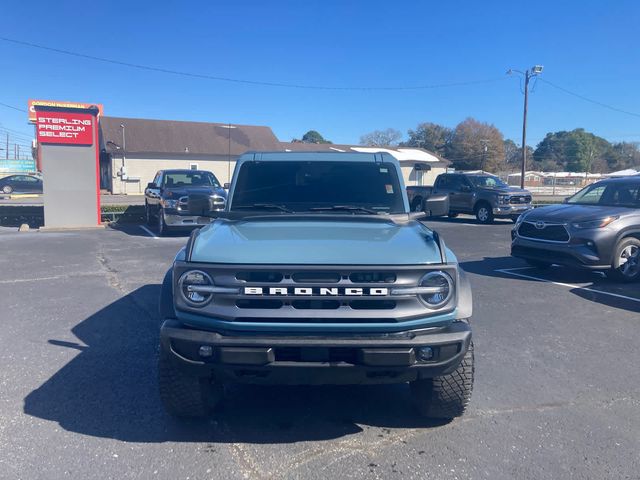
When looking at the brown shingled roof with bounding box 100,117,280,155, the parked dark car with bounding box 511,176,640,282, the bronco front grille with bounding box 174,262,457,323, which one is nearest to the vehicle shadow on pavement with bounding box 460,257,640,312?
the parked dark car with bounding box 511,176,640,282

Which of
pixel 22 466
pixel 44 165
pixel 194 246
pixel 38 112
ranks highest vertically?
pixel 38 112

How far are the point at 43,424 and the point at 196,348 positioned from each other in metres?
1.51

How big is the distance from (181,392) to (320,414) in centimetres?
105

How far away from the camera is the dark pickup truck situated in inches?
793

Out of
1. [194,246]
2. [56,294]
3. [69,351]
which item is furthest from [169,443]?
[56,294]

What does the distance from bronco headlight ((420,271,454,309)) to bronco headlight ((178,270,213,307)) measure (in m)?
1.32

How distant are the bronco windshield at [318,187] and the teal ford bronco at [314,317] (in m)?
1.17

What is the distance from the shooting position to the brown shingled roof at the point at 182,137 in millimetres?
46312

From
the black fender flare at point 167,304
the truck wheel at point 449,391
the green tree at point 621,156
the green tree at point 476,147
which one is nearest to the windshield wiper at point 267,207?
the black fender flare at point 167,304

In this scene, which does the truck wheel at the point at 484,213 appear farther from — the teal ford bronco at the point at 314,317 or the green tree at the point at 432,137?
the green tree at the point at 432,137

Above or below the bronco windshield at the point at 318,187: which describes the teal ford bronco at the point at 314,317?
below

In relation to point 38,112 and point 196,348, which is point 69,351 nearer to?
point 196,348

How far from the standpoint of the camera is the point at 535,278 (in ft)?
30.7

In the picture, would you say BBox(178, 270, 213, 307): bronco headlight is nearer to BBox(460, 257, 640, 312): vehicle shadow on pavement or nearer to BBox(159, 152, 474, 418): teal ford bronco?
BBox(159, 152, 474, 418): teal ford bronco
